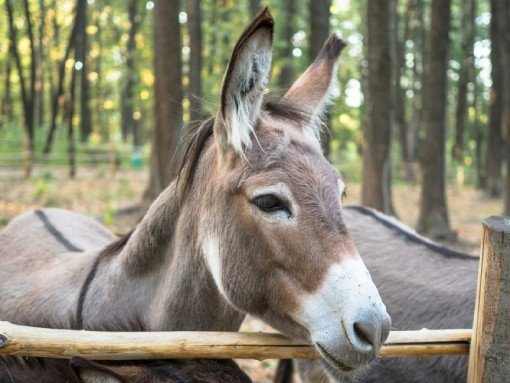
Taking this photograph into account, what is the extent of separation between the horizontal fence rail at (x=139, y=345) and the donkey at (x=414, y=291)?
60 centimetres

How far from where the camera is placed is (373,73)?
8.95 meters

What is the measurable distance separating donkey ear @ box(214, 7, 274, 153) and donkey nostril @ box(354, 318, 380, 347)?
0.82 m

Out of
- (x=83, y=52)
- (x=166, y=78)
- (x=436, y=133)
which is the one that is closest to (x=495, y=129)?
(x=436, y=133)

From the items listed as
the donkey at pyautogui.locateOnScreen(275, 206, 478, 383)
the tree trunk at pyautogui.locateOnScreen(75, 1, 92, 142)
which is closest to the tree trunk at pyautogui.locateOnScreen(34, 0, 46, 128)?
the tree trunk at pyautogui.locateOnScreen(75, 1, 92, 142)

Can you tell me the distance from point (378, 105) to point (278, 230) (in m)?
7.07

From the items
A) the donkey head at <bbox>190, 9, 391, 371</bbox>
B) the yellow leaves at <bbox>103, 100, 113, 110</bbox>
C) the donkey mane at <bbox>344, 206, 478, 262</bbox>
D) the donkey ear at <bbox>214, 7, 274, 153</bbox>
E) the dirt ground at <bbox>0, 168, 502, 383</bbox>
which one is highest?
the yellow leaves at <bbox>103, 100, 113, 110</bbox>

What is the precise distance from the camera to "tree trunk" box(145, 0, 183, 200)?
7676 millimetres

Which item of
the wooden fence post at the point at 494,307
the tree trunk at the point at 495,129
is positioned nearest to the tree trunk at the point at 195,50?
the tree trunk at the point at 495,129

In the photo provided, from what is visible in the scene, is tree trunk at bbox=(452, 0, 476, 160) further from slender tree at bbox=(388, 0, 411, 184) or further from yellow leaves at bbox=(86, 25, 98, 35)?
yellow leaves at bbox=(86, 25, 98, 35)

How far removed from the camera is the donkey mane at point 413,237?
392cm

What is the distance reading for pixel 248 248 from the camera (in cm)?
225

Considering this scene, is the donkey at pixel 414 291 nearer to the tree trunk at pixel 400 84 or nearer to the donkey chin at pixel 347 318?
the donkey chin at pixel 347 318

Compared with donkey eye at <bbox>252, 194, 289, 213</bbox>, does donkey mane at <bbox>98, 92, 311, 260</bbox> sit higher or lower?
higher

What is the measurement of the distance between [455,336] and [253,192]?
1108mm
